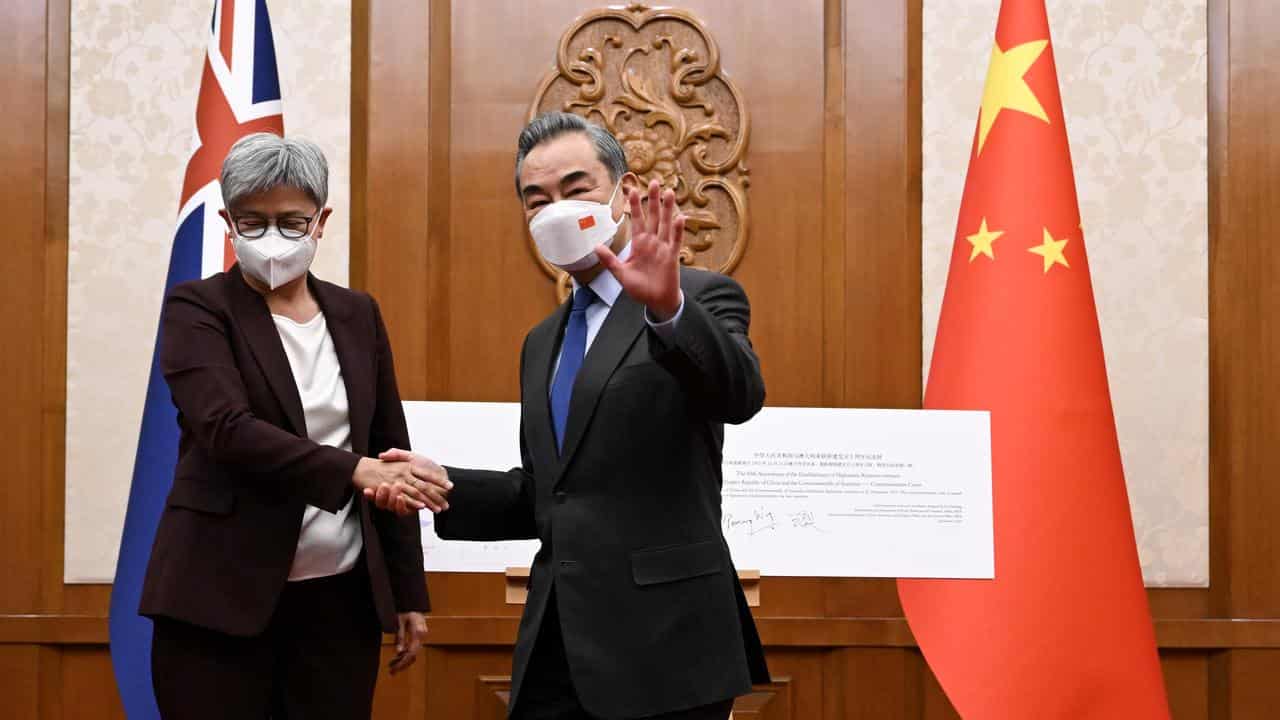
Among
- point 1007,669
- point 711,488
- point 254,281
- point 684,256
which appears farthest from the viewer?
point 684,256

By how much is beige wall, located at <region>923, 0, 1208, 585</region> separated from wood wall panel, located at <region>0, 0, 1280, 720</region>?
0.18ft

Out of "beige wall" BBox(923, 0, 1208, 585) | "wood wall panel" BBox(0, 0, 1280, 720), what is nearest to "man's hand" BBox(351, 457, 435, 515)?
"wood wall panel" BBox(0, 0, 1280, 720)

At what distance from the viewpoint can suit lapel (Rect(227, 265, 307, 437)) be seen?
1748 millimetres

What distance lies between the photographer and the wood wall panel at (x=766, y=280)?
129 inches

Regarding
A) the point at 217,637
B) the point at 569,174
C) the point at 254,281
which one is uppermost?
the point at 569,174

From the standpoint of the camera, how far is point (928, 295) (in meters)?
3.29

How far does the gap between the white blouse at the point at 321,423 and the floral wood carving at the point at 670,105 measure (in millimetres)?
1518

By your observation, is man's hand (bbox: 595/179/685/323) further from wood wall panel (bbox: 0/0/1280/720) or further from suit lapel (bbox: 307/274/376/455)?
wood wall panel (bbox: 0/0/1280/720)

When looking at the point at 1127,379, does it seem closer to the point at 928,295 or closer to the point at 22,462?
the point at 928,295

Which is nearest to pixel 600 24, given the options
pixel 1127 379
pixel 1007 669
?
pixel 1127 379

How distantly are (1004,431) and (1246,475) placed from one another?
0.98 meters

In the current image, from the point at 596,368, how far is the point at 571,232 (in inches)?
8.4

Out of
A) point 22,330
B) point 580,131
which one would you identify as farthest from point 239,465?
point 22,330

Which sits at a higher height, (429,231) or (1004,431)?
(429,231)
